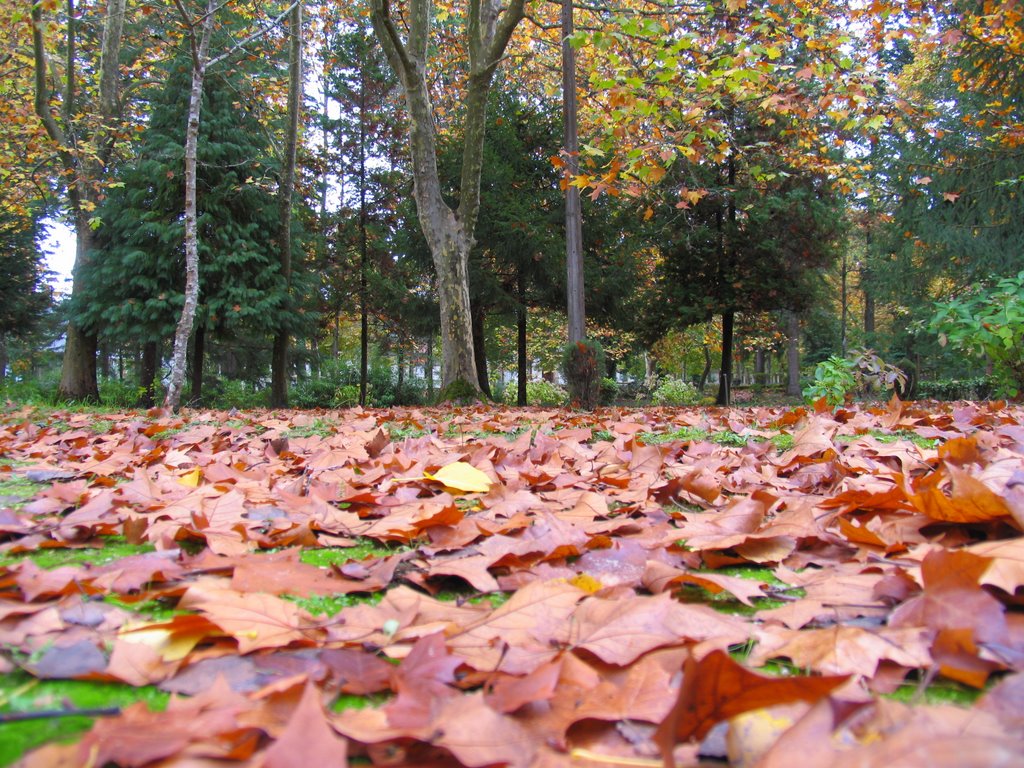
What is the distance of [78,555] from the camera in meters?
1.42

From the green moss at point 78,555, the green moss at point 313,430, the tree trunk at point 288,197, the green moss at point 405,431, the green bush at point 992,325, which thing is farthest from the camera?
the tree trunk at point 288,197

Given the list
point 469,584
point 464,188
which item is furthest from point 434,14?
point 469,584

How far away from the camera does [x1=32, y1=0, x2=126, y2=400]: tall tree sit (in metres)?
12.6

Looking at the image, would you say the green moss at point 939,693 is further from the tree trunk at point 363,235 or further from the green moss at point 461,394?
the tree trunk at point 363,235

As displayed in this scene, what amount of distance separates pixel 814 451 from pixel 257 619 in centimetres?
206

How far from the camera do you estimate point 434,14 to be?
14.7 meters

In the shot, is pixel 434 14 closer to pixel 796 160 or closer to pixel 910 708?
pixel 796 160

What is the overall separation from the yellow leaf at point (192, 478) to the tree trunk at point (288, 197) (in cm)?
1372

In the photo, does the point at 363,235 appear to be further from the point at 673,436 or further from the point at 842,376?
the point at 673,436

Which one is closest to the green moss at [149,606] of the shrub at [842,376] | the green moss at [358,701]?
the green moss at [358,701]

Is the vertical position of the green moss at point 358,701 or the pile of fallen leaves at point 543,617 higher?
the pile of fallen leaves at point 543,617

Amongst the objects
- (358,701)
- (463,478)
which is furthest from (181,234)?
(358,701)

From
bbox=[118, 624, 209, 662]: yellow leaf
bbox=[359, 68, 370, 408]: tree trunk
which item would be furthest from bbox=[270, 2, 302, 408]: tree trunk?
bbox=[118, 624, 209, 662]: yellow leaf

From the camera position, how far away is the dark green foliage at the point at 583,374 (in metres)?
8.59
